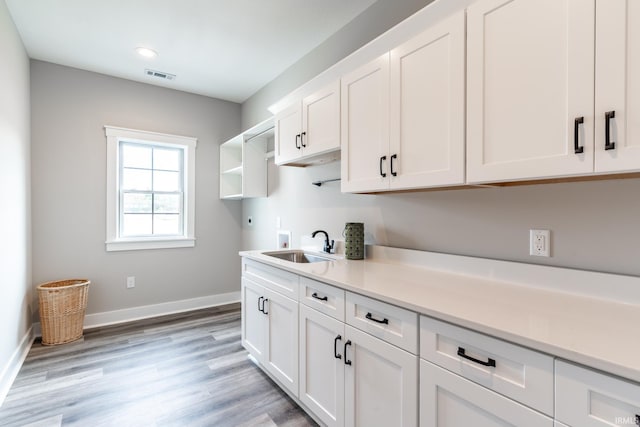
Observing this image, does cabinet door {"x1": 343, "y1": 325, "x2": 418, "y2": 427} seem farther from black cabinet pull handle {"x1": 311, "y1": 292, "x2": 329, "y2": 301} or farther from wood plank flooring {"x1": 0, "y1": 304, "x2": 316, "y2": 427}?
wood plank flooring {"x1": 0, "y1": 304, "x2": 316, "y2": 427}

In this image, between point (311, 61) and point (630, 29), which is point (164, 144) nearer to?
point (311, 61)

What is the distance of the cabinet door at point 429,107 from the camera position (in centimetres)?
136

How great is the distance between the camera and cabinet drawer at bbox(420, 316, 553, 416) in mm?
829

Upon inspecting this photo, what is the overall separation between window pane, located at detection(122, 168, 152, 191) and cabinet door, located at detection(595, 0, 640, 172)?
13.0ft

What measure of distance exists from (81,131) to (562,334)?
412 cm

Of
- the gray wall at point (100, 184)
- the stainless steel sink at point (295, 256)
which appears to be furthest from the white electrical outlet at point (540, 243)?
the gray wall at point (100, 184)

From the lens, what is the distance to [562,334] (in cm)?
85

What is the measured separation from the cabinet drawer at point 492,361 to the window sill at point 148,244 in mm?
3383

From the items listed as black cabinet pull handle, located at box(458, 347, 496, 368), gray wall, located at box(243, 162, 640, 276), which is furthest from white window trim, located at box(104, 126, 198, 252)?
black cabinet pull handle, located at box(458, 347, 496, 368)

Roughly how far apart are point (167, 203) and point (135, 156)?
64 cm

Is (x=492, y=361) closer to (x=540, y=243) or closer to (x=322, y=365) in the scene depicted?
(x=540, y=243)

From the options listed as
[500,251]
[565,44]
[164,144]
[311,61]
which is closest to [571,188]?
[500,251]

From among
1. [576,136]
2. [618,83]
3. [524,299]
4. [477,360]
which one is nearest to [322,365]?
[477,360]

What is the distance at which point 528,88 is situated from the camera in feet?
3.76
